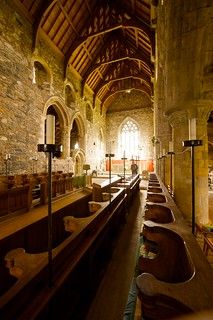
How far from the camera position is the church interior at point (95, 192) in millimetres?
1131

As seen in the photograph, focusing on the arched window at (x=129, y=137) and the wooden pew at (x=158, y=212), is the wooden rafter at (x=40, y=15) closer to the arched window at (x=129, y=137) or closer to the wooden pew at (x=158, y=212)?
the wooden pew at (x=158, y=212)

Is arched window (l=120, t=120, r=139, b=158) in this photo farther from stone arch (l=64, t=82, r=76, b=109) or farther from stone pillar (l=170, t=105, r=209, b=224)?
stone pillar (l=170, t=105, r=209, b=224)

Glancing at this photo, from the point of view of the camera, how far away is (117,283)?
1.97m

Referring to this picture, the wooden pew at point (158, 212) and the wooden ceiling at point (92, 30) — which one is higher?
the wooden ceiling at point (92, 30)

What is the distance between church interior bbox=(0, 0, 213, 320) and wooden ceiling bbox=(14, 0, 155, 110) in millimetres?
67

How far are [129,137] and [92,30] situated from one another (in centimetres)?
1036

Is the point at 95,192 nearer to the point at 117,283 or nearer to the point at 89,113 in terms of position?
the point at 117,283

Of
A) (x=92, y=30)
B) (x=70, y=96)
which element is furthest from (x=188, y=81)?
(x=70, y=96)

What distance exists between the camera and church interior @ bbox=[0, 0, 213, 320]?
3.71 ft

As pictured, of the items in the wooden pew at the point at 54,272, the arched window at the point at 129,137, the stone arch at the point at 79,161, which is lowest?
the wooden pew at the point at 54,272

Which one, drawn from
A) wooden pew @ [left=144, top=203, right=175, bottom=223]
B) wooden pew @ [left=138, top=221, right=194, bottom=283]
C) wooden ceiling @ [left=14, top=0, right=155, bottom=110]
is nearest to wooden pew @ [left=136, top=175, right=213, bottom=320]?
wooden pew @ [left=138, top=221, right=194, bottom=283]

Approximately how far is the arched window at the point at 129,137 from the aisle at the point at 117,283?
52.5ft

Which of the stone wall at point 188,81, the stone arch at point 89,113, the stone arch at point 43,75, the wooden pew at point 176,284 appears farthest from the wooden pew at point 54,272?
the stone arch at point 89,113

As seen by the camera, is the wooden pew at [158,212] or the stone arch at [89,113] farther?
the stone arch at [89,113]
